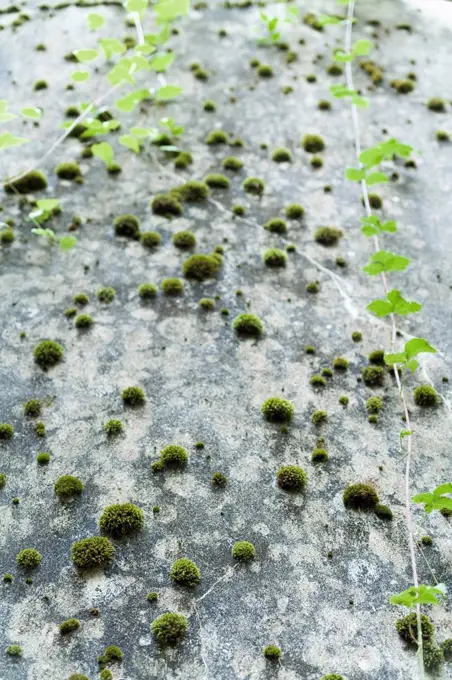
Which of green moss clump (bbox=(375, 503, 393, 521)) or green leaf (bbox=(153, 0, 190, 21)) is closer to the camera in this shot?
green moss clump (bbox=(375, 503, 393, 521))

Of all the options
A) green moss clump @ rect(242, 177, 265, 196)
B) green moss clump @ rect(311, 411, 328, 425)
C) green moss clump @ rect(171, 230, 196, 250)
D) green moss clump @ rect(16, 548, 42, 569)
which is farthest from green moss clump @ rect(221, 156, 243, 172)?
green moss clump @ rect(16, 548, 42, 569)

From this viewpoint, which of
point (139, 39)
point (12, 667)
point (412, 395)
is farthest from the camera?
point (139, 39)

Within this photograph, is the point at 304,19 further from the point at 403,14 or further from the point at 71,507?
the point at 71,507

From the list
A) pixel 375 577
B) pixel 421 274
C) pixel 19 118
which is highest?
pixel 19 118

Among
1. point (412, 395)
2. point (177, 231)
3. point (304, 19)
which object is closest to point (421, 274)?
point (412, 395)

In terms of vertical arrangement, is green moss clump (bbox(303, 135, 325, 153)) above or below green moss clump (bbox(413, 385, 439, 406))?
above

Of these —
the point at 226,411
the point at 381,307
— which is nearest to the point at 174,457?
the point at 226,411

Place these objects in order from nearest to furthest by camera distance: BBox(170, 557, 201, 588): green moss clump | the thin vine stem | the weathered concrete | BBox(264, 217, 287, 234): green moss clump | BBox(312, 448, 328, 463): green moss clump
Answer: the thin vine stem → the weathered concrete → BBox(170, 557, 201, 588): green moss clump → BBox(312, 448, 328, 463): green moss clump → BBox(264, 217, 287, 234): green moss clump

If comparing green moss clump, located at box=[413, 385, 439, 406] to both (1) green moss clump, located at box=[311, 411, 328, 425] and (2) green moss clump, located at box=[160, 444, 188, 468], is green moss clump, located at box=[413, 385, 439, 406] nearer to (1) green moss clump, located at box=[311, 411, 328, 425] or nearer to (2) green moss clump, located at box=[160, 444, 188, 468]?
(1) green moss clump, located at box=[311, 411, 328, 425]
